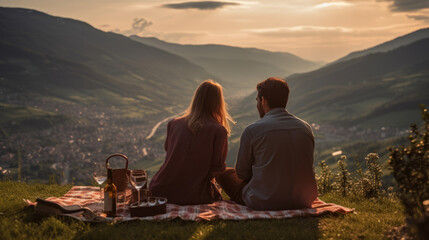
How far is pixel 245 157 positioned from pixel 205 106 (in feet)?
4.18

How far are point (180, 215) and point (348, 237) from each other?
2.65 meters

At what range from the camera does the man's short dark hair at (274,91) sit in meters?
5.80

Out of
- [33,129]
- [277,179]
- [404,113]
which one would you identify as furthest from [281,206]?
[404,113]

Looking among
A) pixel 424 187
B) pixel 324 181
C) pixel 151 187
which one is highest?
pixel 424 187

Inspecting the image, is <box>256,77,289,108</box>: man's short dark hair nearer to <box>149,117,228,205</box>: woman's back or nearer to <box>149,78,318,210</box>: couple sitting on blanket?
<box>149,78,318,210</box>: couple sitting on blanket

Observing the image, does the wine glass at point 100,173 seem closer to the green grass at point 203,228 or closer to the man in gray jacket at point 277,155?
the green grass at point 203,228

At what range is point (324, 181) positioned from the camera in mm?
9641

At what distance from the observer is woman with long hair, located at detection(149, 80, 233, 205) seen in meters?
6.47

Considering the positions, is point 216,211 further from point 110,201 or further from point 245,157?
point 110,201

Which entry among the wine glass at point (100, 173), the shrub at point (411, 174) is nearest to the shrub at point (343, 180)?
the shrub at point (411, 174)

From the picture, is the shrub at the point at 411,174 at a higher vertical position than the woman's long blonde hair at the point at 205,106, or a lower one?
lower

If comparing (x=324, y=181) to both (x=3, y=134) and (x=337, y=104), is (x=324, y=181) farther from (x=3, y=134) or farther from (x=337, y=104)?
(x=337, y=104)

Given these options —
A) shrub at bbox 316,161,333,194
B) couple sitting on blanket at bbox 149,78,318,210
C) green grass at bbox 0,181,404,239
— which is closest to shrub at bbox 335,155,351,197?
shrub at bbox 316,161,333,194

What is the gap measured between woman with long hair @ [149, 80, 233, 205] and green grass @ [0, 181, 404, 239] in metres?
1.10
